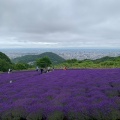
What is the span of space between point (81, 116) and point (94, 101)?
1502mm

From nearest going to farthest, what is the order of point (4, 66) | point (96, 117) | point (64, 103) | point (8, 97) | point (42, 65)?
point (96, 117), point (64, 103), point (8, 97), point (4, 66), point (42, 65)

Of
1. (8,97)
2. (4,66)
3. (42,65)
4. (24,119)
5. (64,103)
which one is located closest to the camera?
(24,119)

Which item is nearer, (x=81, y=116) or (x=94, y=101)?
(x=81, y=116)

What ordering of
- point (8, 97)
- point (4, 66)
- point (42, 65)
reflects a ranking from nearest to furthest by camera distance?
point (8, 97)
point (4, 66)
point (42, 65)

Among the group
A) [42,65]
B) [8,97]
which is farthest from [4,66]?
[8,97]

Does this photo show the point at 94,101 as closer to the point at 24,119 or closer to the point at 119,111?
the point at 119,111

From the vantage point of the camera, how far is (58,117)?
687cm

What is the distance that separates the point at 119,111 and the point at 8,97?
462 cm

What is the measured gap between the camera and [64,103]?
820cm

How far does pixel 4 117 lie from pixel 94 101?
3.02 meters

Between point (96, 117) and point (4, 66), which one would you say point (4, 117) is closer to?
point (96, 117)

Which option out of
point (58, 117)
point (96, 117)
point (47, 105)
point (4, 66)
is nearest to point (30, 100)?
point (47, 105)

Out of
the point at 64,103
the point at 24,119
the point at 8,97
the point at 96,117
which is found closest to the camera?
the point at 96,117

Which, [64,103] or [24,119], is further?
[64,103]
